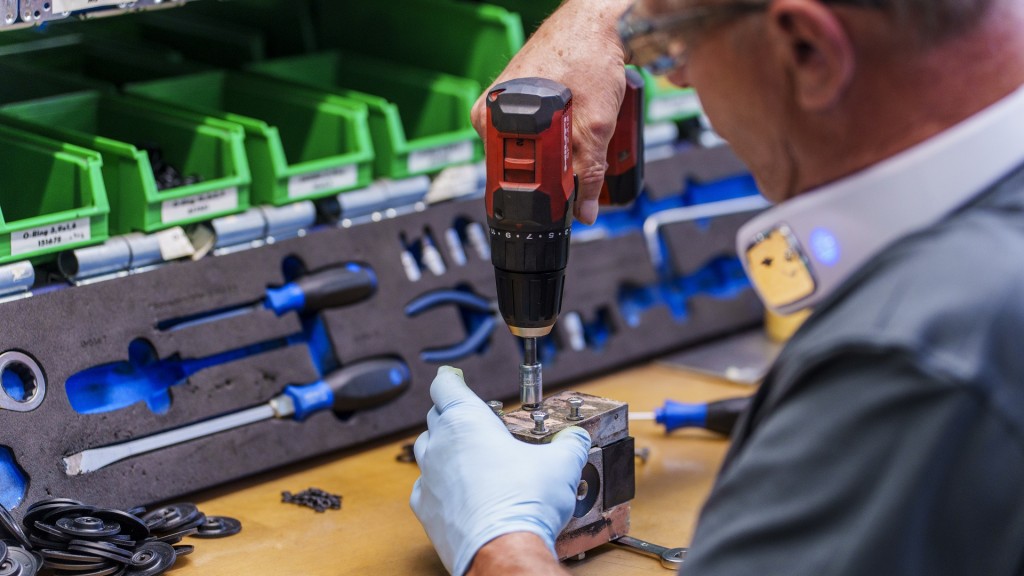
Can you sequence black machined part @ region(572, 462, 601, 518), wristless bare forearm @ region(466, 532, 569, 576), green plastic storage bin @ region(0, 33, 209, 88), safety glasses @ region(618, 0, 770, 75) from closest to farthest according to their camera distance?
1. safety glasses @ region(618, 0, 770, 75)
2. wristless bare forearm @ region(466, 532, 569, 576)
3. black machined part @ region(572, 462, 601, 518)
4. green plastic storage bin @ region(0, 33, 209, 88)

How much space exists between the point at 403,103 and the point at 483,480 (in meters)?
0.87

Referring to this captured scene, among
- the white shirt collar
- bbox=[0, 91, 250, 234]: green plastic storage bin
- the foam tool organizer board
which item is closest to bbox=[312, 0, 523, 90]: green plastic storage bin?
the foam tool organizer board

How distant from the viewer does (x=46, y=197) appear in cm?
149

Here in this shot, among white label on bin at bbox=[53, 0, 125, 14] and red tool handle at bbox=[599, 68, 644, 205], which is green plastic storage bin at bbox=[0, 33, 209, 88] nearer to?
white label on bin at bbox=[53, 0, 125, 14]

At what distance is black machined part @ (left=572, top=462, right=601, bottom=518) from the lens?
1.32 meters

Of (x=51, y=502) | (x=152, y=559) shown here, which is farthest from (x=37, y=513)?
(x=152, y=559)

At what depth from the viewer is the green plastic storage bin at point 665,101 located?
1.97 metres

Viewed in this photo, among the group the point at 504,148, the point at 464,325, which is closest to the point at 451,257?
the point at 464,325

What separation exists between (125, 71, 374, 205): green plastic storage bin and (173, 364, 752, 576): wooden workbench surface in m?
0.37

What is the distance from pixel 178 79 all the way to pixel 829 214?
1.15m

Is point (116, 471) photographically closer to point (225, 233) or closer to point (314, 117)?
point (225, 233)

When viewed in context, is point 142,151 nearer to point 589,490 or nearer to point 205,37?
point 205,37

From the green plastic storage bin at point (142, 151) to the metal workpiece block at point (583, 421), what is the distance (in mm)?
498

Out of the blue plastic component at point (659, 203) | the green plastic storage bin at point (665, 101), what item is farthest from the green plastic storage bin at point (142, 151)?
the green plastic storage bin at point (665, 101)
